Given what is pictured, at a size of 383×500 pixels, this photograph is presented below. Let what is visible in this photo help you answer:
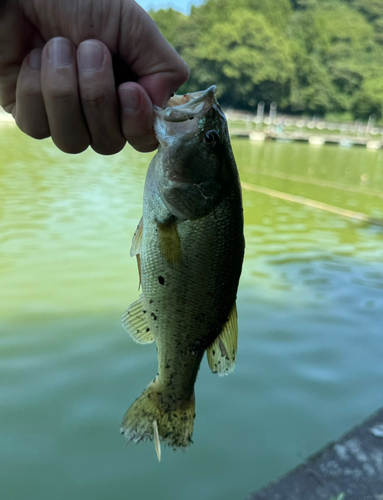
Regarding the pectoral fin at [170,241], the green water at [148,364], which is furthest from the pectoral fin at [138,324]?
the green water at [148,364]

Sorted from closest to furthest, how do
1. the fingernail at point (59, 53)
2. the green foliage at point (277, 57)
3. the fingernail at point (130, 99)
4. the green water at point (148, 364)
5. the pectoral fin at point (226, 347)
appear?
1. the fingernail at point (59, 53)
2. the fingernail at point (130, 99)
3. the pectoral fin at point (226, 347)
4. the green water at point (148, 364)
5. the green foliage at point (277, 57)

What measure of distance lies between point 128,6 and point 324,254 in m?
7.71

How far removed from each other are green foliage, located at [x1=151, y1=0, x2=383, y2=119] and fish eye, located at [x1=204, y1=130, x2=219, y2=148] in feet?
239

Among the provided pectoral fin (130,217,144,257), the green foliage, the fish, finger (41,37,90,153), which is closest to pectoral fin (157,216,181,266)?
the fish

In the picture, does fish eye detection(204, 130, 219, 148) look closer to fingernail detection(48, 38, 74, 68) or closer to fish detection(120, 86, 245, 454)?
fish detection(120, 86, 245, 454)

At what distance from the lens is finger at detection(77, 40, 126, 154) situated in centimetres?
180

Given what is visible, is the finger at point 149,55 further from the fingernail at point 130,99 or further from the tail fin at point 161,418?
the tail fin at point 161,418

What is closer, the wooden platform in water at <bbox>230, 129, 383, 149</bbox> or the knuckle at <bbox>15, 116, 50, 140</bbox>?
the knuckle at <bbox>15, 116, 50, 140</bbox>

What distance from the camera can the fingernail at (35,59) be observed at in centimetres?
186

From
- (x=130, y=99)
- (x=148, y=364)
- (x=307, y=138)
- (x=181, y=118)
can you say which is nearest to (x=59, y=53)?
(x=130, y=99)

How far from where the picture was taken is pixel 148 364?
495 cm

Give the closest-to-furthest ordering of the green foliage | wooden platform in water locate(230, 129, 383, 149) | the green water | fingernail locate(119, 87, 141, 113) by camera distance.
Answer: fingernail locate(119, 87, 141, 113)
the green water
wooden platform in water locate(230, 129, 383, 149)
the green foliage

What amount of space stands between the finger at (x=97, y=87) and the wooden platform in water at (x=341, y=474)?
2477mm

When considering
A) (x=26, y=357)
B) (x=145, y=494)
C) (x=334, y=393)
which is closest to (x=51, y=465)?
(x=145, y=494)
